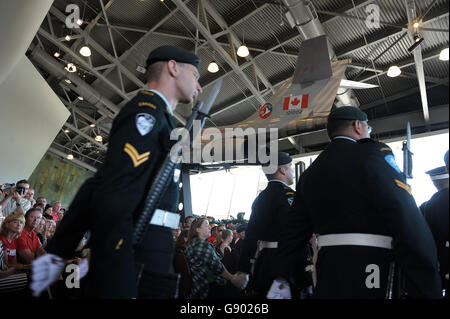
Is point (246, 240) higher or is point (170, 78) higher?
point (170, 78)

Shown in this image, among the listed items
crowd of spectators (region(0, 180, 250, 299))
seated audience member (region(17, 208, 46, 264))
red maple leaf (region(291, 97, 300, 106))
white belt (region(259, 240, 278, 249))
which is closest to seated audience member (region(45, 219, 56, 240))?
seated audience member (region(17, 208, 46, 264))

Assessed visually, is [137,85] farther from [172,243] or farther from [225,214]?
[172,243]

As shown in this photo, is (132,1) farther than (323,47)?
Yes

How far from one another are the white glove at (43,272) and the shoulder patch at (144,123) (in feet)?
1.56

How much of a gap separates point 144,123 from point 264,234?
2.08 m

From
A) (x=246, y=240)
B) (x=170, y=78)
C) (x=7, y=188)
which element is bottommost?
(x=246, y=240)

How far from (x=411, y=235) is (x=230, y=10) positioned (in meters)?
8.89

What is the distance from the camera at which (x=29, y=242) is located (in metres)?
3.85

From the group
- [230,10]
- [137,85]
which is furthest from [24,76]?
[230,10]

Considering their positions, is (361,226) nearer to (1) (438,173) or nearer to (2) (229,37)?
(1) (438,173)

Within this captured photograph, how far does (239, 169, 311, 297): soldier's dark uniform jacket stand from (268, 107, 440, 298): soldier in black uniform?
113 centimetres

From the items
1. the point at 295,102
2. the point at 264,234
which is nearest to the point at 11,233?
the point at 264,234

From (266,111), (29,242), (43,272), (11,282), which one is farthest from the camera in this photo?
(266,111)

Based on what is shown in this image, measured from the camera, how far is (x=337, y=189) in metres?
1.53
